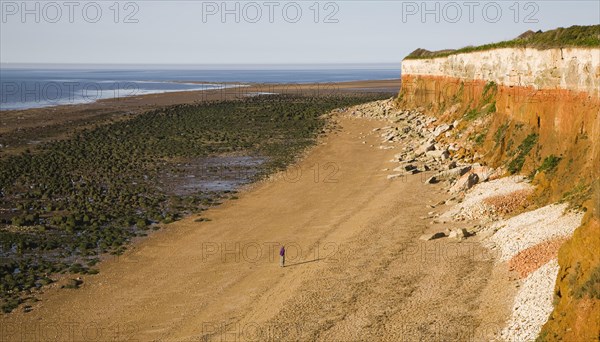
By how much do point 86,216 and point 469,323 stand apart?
65.9ft

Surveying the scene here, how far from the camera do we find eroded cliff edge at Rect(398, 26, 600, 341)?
12.3m

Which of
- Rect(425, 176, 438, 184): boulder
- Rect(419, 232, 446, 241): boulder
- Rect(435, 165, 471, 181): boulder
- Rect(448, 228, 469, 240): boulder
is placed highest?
Rect(435, 165, 471, 181): boulder

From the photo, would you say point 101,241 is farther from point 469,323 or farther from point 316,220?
point 469,323

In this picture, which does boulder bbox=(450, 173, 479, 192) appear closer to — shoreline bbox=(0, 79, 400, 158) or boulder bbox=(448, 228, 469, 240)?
boulder bbox=(448, 228, 469, 240)

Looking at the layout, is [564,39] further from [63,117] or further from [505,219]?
[63,117]

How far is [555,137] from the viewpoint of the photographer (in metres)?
25.2

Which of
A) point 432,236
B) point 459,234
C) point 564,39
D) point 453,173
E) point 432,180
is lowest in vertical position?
point 432,236

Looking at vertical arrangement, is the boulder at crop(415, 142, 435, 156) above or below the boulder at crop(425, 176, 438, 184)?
above

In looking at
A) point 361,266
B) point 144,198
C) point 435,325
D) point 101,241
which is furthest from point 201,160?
point 435,325

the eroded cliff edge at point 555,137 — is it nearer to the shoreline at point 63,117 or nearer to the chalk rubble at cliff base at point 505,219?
the chalk rubble at cliff base at point 505,219

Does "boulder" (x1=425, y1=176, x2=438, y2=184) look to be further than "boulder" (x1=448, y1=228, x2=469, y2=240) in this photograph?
Yes

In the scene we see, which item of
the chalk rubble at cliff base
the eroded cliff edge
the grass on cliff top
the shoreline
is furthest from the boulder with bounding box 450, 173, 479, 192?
the shoreline

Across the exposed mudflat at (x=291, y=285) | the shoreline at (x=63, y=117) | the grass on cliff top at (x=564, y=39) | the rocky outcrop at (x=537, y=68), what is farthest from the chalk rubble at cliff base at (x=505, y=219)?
the shoreline at (x=63, y=117)

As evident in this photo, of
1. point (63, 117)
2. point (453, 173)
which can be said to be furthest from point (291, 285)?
point (63, 117)
